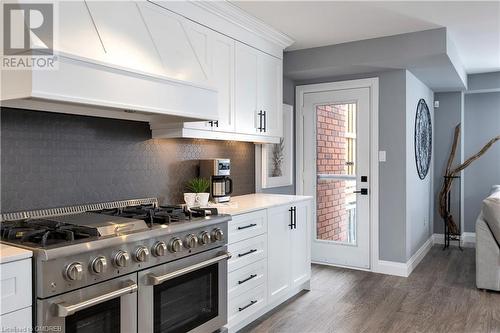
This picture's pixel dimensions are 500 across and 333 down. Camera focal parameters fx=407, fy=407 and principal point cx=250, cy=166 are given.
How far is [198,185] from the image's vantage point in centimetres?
325

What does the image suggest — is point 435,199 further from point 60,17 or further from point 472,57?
point 60,17

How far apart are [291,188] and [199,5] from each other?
8.37ft

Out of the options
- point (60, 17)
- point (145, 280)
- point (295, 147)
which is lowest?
point (145, 280)

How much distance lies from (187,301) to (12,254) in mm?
1088

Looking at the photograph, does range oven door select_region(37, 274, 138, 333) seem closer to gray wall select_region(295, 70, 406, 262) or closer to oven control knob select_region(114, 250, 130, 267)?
oven control knob select_region(114, 250, 130, 267)

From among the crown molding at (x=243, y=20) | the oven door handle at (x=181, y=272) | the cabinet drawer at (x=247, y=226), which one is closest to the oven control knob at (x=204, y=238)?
the oven door handle at (x=181, y=272)

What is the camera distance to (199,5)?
2.93 m

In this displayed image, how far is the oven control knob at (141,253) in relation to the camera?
6.73 feet

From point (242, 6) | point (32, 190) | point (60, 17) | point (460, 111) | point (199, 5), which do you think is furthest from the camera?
point (460, 111)

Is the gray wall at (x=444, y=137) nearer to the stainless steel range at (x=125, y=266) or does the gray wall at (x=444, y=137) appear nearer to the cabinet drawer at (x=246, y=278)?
the cabinet drawer at (x=246, y=278)

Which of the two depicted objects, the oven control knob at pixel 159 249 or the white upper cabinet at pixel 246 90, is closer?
the oven control knob at pixel 159 249

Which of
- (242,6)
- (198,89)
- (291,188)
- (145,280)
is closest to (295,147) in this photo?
(291,188)

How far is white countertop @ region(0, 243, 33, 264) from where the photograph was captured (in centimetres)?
157

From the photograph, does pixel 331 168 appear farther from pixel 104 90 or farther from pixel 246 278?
Answer: pixel 104 90
